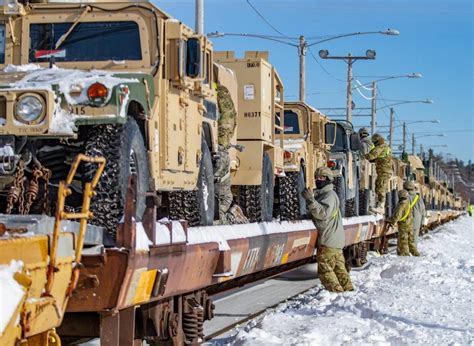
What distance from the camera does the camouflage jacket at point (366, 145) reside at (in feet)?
66.7

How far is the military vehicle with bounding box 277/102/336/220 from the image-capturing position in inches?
627

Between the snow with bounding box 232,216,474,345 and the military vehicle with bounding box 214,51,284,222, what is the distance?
5.83 ft

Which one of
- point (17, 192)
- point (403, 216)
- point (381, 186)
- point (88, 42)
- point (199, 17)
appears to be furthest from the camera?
point (381, 186)

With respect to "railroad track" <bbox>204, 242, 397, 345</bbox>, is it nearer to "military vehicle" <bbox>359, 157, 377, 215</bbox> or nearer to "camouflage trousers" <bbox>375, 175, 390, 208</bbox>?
"camouflage trousers" <bbox>375, 175, 390, 208</bbox>

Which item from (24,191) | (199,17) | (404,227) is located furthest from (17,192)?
(404,227)

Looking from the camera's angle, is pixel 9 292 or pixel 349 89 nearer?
pixel 9 292

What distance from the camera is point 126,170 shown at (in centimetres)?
707

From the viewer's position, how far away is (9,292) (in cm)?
402

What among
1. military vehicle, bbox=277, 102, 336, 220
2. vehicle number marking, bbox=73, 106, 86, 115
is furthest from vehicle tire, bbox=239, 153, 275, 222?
vehicle number marking, bbox=73, 106, 86, 115

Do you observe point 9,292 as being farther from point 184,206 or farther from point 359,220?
point 359,220

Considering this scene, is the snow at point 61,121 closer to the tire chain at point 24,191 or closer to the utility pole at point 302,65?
the tire chain at point 24,191

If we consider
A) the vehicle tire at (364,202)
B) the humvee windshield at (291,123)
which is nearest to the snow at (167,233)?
the humvee windshield at (291,123)

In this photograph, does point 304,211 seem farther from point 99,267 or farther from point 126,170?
point 99,267

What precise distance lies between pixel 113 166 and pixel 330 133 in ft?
41.7
